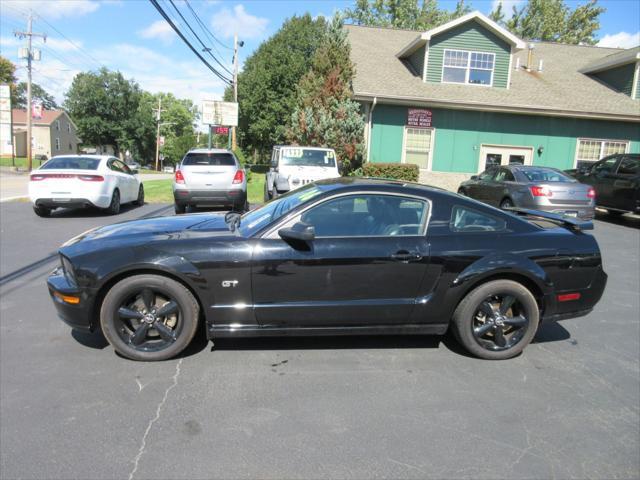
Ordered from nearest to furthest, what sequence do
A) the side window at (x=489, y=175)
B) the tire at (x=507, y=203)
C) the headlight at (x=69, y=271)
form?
the headlight at (x=69, y=271), the tire at (x=507, y=203), the side window at (x=489, y=175)

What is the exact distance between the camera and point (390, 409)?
3158 mm

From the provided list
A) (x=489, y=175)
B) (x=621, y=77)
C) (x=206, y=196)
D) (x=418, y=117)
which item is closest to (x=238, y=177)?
(x=206, y=196)

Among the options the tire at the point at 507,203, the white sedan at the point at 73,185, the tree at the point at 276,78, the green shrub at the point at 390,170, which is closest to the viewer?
the white sedan at the point at 73,185

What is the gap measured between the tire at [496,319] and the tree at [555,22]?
42.3 metres

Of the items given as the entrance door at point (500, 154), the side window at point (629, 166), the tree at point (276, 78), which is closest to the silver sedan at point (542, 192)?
the side window at point (629, 166)

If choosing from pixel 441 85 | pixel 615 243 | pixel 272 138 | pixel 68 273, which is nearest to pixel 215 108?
pixel 441 85

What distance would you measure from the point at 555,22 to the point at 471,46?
25.6m

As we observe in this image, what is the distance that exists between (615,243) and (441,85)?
11.3m

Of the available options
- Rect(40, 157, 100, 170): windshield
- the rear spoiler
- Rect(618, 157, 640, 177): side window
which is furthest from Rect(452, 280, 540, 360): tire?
Rect(618, 157, 640, 177): side window

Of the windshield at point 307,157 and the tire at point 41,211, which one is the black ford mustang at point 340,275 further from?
the windshield at point 307,157

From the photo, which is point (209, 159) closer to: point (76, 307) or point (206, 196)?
point (206, 196)

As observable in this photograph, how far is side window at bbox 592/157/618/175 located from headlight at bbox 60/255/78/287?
13.2 meters

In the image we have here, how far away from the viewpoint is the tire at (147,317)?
359 cm

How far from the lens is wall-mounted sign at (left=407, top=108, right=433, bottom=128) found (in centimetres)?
1784
